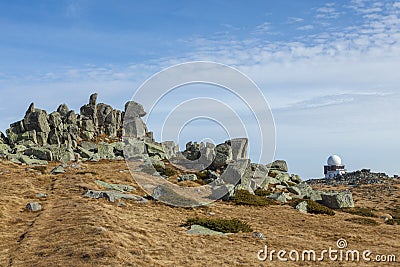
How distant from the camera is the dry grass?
16.3 metres

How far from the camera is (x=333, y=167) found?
115375 millimetres

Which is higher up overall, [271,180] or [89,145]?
[89,145]

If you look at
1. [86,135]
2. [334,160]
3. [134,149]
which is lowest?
[134,149]

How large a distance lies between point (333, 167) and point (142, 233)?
105m

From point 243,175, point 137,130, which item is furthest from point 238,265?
point 137,130

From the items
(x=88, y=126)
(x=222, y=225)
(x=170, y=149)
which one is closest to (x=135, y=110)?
(x=88, y=126)

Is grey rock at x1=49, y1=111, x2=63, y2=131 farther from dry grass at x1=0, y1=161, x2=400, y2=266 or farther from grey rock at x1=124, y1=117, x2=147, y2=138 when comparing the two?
dry grass at x1=0, y1=161, x2=400, y2=266

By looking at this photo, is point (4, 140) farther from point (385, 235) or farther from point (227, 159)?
point (385, 235)

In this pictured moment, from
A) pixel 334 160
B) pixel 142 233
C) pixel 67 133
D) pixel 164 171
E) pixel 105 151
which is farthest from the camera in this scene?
pixel 334 160

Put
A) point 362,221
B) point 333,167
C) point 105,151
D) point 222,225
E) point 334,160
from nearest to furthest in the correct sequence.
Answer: point 222,225 → point 362,221 → point 105,151 → point 333,167 → point 334,160

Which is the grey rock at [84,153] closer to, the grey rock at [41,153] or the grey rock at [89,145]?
the grey rock at [89,145]

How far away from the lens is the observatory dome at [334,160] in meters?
116

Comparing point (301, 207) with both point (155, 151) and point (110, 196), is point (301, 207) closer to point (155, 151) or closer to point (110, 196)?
point (110, 196)

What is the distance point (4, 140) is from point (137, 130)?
29.2 m
